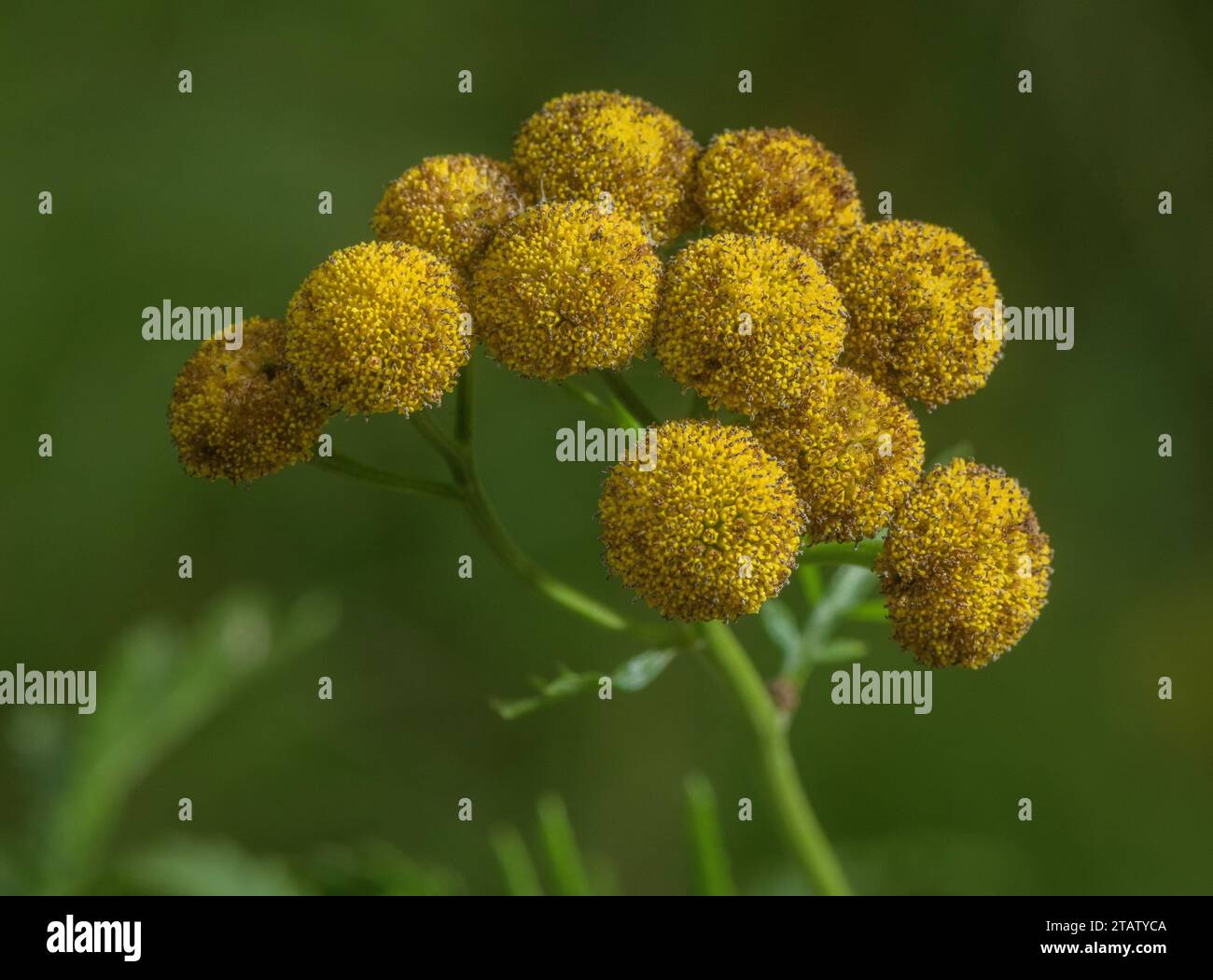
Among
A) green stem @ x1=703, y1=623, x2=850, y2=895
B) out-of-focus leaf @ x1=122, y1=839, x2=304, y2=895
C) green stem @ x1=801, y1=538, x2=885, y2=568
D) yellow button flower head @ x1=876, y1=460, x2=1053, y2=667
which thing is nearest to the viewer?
yellow button flower head @ x1=876, y1=460, x2=1053, y2=667

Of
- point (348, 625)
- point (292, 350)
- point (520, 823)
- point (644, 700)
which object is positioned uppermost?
point (292, 350)

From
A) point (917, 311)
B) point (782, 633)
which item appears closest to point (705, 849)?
point (782, 633)

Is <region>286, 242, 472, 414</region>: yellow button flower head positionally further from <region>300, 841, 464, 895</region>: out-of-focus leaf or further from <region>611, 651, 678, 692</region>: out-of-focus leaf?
<region>300, 841, 464, 895</region>: out-of-focus leaf

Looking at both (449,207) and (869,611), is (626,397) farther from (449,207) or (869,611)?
(869,611)

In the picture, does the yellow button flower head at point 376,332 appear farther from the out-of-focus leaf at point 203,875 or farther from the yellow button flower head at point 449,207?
the out-of-focus leaf at point 203,875

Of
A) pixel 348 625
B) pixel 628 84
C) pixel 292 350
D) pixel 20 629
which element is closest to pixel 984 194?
pixel 628 84

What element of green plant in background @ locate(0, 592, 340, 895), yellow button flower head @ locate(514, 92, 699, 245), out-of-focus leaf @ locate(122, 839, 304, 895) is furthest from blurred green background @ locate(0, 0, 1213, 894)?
yellow button flower head @ locate(514, 92, 699, 245)

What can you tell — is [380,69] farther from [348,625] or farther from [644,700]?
[644,700]
